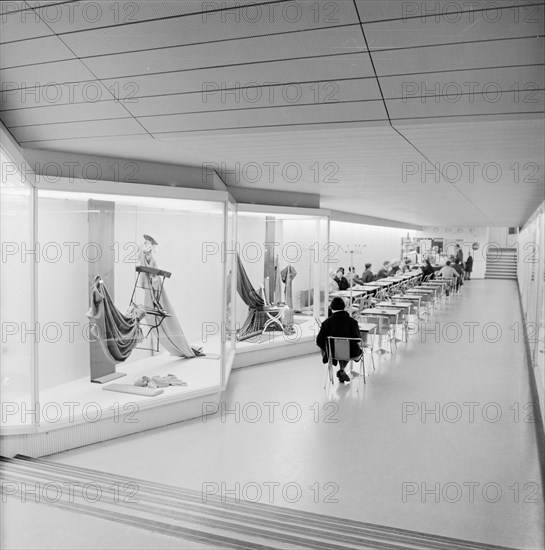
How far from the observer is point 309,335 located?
348 inches

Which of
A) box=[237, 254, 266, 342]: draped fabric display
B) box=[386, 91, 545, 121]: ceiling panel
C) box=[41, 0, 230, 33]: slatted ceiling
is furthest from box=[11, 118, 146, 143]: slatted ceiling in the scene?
box=[237, 254, 266, 342]: draped fabric display

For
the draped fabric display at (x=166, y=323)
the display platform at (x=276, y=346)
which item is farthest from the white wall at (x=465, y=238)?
the draped fabric display at (x=166, y=323)

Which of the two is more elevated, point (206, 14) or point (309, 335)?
point (206, 14)

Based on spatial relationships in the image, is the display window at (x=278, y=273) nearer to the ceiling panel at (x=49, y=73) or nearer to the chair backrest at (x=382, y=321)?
the chair backrest at (x=382, y=321)

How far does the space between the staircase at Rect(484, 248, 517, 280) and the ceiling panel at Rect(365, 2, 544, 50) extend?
1003 inches

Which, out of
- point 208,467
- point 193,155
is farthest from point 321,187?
point 208,467

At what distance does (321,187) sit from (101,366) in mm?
4017

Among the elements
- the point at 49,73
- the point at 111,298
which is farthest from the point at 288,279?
the point at 49,73

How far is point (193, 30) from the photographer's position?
2.84 metres

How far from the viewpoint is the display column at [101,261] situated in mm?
5617

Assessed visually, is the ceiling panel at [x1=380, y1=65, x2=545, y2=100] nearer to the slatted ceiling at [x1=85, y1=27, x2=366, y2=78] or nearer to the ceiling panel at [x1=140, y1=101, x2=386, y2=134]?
the ceiling panel at [x1=140, y1=101, x2=386, y2=134]

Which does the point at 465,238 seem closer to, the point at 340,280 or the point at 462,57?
the point at 340,280

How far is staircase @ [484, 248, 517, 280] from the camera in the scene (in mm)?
26312

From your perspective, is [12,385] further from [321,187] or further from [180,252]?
[321,187]
